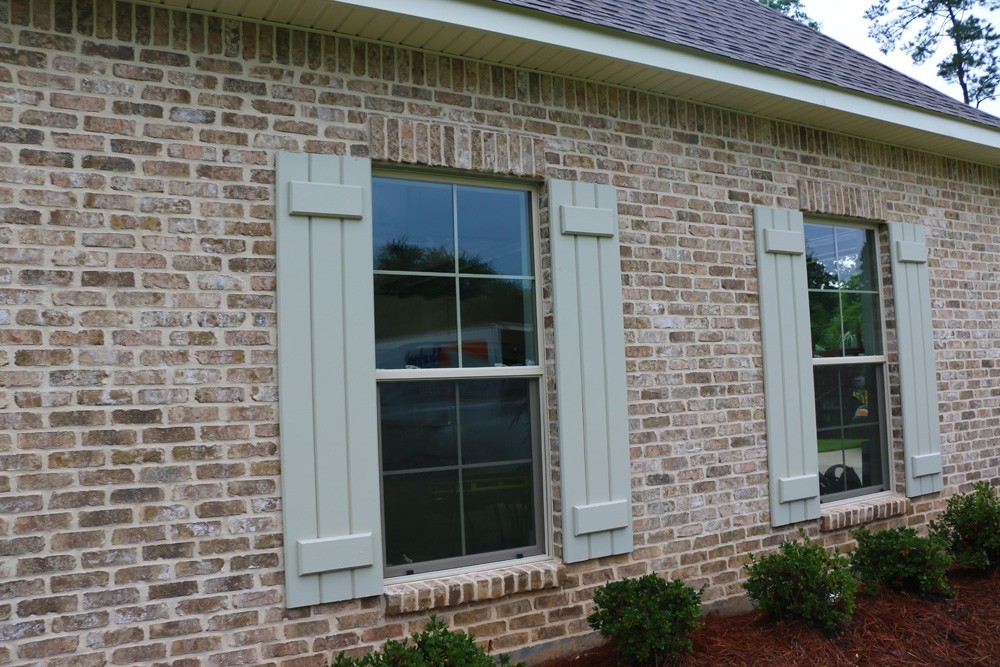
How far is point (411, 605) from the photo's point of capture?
→ 4.05 metres

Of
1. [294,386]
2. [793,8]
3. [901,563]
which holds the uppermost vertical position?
[793,8]

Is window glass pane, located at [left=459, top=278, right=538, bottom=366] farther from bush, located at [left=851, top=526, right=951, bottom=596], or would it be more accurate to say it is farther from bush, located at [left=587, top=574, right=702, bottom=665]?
bush, located at [left=851, top=526, right=951, bottom=596]

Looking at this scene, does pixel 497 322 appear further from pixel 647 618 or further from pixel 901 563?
pixel 901 563

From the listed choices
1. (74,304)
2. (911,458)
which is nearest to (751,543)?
(911,458)

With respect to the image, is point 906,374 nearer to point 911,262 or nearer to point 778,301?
point 911,262

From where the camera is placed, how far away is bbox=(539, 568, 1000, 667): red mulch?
4496mm

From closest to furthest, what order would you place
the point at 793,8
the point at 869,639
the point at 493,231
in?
1. the point at 493,231
2. the point at 869,639
3. the point at 793,8

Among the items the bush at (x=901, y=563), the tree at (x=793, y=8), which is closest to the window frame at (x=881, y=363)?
the bush at (x=901, y=563)

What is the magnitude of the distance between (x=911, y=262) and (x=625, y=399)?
3.18 m

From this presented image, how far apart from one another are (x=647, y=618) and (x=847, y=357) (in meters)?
3.06

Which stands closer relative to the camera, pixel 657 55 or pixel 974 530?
pixel 657 55

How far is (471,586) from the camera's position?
4.21m

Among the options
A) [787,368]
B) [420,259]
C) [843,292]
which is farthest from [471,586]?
[843,292]

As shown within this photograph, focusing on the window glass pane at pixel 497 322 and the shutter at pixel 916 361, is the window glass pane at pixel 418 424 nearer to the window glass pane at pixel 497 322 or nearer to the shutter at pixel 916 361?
the window glass pane at pixel 497 322
